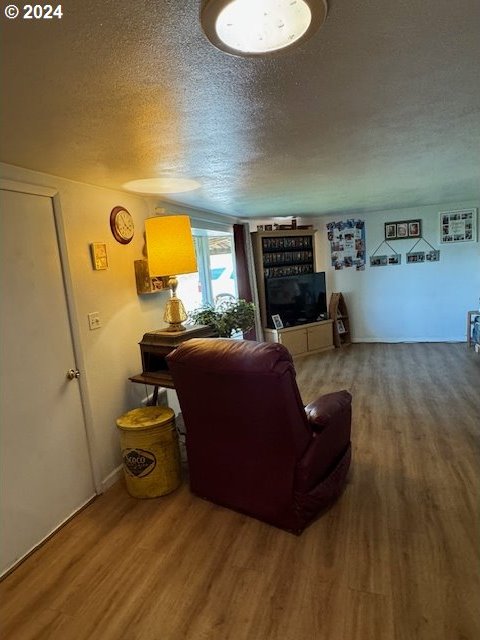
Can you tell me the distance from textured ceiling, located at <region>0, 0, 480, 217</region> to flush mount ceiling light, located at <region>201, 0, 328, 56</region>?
4 cm

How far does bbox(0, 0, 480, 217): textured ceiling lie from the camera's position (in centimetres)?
93

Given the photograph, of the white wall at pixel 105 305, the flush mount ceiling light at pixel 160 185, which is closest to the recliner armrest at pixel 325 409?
the white wall at pixel 105 305

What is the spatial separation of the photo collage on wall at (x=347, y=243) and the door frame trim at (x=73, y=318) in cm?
455

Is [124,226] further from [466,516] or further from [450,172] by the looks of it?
[466,516]

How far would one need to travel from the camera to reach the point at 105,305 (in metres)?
2.59

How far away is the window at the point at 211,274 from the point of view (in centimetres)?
441

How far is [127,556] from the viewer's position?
6.31ft

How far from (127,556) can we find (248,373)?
1159 millimetres

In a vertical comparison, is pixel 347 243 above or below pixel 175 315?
above

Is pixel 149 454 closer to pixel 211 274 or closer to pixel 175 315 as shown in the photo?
Answer: pixel 175 315

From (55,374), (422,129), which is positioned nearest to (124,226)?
(55,374)

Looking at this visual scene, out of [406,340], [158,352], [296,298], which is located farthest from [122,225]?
[406,340]

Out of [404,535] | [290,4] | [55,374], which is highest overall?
[290,4]

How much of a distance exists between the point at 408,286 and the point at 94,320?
4.84 metres
